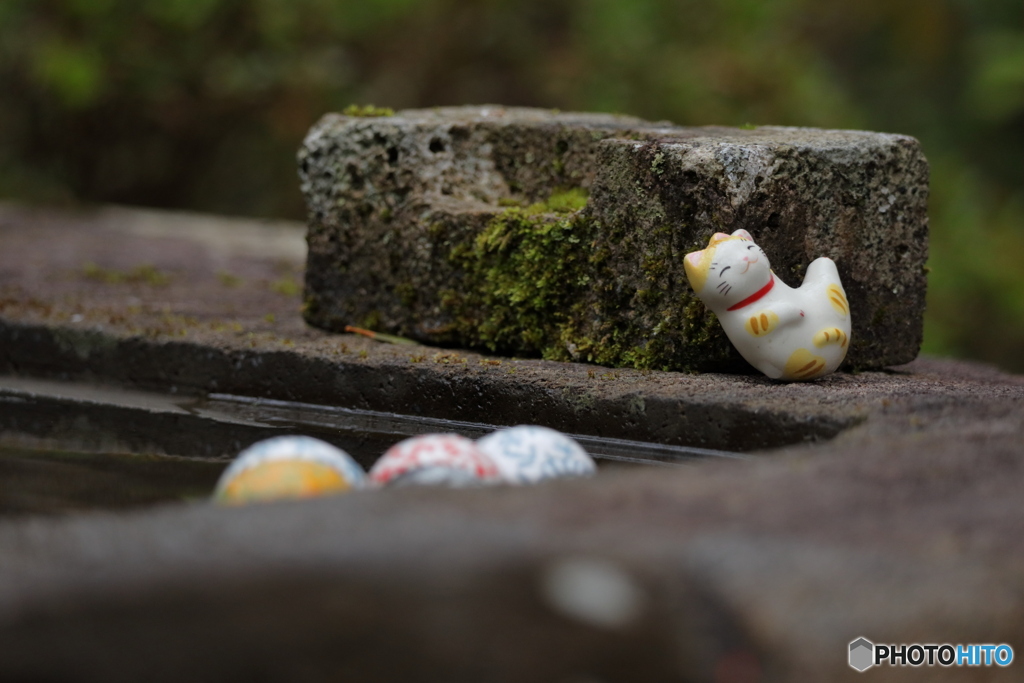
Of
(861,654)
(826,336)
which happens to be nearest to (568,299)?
(826,336)

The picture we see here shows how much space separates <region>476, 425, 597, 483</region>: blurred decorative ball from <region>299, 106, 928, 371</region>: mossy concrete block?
1.13 metres

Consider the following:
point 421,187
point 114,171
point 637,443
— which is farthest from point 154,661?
point 114,171

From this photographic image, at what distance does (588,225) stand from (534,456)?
1.44m

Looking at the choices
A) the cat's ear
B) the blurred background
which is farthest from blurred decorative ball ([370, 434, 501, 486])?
the blurred background

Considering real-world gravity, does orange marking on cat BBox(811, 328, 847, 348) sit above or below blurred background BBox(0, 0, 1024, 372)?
below

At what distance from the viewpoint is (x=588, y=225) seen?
12.3 feet

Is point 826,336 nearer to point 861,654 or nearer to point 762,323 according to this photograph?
point 762,323

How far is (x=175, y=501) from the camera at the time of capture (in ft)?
8.66

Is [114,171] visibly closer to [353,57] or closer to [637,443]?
[353,57]

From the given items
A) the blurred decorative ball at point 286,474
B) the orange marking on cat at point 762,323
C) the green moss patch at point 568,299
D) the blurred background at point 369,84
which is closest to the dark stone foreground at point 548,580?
the blurred decorative ball at point 286,474

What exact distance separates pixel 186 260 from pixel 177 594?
4.82 meters

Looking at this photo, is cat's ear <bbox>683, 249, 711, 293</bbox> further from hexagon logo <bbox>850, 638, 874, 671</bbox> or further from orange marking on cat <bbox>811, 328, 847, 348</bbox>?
hexagon logo <bbox>850, 638, 874, 671</bbox>

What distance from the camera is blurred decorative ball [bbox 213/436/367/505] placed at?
224 cm
